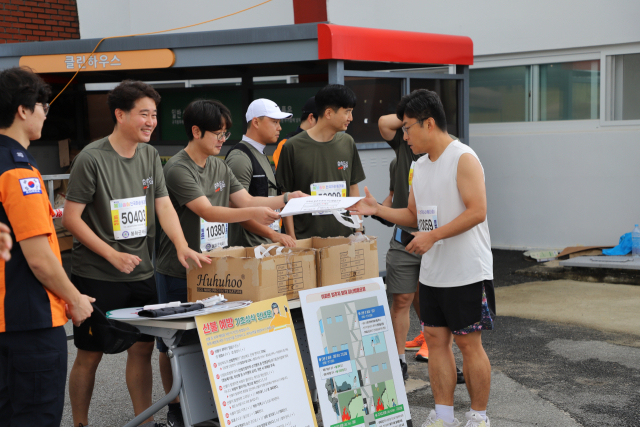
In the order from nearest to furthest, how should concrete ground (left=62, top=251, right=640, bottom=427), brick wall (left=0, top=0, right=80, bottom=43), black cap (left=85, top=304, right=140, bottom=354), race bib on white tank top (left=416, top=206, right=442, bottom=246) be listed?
black cap (left=85, top=304, right=140, bottom=354) → race bib on white tank top (left=416, top=206, right=442, bottom=246) → concrete ground (left=62, top=251, right=640, bottom=427) → brick wall (left=0, top=0, right=80, bottom=43)

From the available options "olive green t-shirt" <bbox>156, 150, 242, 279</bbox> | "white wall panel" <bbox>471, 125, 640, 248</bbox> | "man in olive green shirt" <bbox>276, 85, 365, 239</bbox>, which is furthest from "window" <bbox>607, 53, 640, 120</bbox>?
"olive green t-shirt" <bbox>156, 150, 242, 279</bbox>

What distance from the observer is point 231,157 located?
4031 millimetres

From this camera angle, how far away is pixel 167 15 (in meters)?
10.8

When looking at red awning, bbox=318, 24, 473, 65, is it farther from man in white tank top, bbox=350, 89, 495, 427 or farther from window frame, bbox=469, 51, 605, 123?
man in white tank top, bbox=350, 89, 495, 427

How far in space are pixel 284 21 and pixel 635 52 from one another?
5145 millimetres

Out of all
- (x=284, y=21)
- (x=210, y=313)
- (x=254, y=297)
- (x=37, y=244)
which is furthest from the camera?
(x=284, y=21)

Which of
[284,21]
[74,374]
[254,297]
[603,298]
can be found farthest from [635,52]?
[74,374]

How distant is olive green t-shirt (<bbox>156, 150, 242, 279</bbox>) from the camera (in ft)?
11.4

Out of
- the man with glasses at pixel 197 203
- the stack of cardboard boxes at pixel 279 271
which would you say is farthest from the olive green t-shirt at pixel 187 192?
the stack of cardboard boxes at pixel 279 271

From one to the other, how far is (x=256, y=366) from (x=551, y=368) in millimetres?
2604

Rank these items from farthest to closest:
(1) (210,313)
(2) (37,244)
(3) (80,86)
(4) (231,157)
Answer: (3) (80,86) → (4) (231,157) → (1) (210,313) → (2) (37,244)

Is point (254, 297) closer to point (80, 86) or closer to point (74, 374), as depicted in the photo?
point (74, 374)

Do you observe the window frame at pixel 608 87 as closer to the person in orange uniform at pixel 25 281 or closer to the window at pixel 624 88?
the window at pixel 624 88

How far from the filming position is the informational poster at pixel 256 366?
276 centimetres
